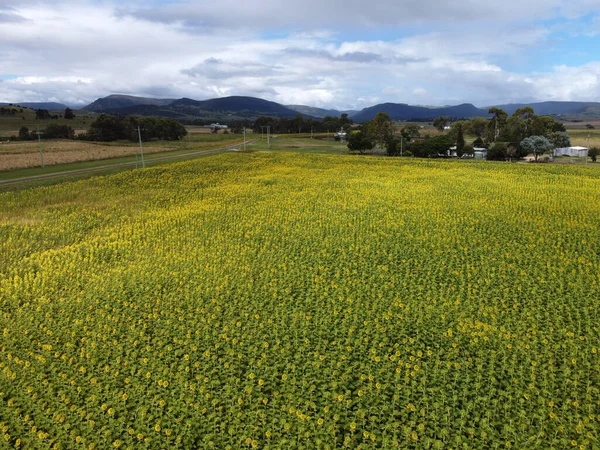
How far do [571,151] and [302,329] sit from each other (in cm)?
8723

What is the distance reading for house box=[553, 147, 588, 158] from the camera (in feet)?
242

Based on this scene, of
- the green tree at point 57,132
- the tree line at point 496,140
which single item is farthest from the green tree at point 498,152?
the green tree at point 57,132

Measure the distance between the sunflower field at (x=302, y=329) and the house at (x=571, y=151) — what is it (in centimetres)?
6577

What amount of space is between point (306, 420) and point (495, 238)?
42.7 ft

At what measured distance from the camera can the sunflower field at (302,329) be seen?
301 inches

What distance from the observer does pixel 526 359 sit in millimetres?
9273

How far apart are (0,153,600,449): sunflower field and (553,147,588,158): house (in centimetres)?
6577

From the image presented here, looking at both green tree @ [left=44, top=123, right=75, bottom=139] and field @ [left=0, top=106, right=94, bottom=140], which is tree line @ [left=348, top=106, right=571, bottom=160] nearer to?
green tree @ [left=44, top=123, right=75, bottom=139]

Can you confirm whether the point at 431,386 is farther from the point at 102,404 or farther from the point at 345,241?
the point at 345,241

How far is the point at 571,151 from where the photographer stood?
2995 inches

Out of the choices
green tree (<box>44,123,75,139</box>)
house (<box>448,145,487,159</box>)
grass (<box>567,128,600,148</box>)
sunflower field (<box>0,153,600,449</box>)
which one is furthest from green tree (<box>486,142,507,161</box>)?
green tree (<box>44,123,75,139</box>)

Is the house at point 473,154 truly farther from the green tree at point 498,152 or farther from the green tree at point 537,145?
the green tree at point 537,145

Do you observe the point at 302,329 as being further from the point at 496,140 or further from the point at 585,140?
the point at 585,140

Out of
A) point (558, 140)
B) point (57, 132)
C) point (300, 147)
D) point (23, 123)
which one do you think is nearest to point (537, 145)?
point (558, 140)
